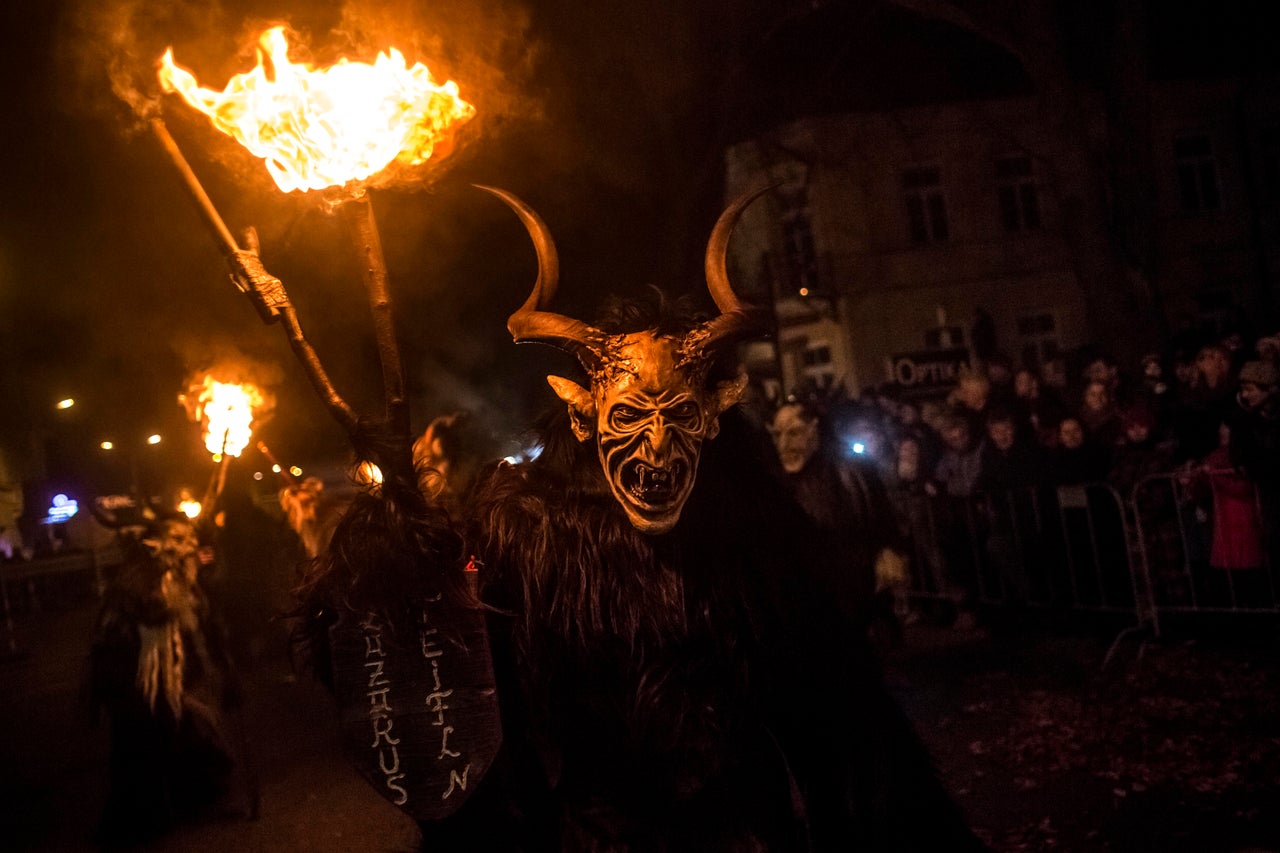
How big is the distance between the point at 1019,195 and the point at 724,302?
31851 mm

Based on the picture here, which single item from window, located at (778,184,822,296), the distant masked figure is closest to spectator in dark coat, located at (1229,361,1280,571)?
the distant masked figure

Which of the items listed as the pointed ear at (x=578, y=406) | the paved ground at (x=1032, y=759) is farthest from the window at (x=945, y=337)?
the pointed ear at (x=578, y=406)

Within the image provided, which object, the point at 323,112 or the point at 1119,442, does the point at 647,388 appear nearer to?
the point at 323,112

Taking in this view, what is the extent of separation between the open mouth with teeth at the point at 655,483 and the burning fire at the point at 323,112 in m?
1.18

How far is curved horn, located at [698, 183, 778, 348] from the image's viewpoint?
11.3 feet

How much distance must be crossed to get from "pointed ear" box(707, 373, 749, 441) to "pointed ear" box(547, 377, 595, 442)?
1.13ft

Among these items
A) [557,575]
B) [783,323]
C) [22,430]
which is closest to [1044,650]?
[557,575]

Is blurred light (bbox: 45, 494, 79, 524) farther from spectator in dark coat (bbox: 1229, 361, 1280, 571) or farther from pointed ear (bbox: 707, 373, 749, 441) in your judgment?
pointed ear (bbox: 707, 373, 749, 441)

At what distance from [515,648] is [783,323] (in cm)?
3246

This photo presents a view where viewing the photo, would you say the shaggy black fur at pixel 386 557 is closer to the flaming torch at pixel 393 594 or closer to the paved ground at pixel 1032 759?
the flaming torch at pixel 393 594

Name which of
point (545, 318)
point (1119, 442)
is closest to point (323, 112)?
point (545, 318)

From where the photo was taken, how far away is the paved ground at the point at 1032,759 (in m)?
5.36

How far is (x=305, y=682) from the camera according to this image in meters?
12.0

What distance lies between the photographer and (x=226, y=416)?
7211 mm
